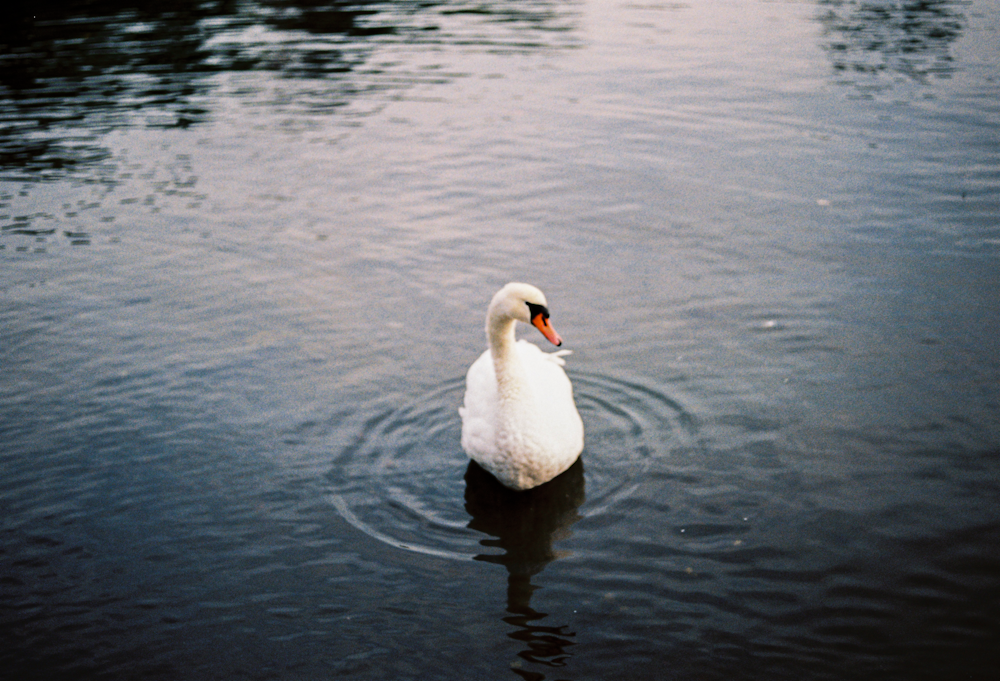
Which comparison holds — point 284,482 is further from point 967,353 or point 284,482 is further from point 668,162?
point 668,162

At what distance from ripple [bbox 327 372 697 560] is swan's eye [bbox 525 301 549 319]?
167 centimetres

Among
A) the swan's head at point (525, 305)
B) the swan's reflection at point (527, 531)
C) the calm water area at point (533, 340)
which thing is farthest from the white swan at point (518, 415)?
the calm water area at point (533, 340)

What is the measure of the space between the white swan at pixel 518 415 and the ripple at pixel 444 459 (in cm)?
46

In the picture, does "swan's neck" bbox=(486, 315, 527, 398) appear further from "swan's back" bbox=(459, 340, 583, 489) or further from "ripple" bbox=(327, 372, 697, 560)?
"ripple" bbox=(327, 372, 697, 560)

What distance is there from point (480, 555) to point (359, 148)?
39.0ft

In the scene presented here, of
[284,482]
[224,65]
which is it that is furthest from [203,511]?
[224,65]

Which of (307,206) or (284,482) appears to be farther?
(307,206)

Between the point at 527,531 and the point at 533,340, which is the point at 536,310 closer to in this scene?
the point at 527,531

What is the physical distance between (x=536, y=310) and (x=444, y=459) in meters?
1.98

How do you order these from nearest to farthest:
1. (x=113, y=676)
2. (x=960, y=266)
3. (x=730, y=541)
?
(x=113, y=676), (x=730, y=541), (x=960, y=266)

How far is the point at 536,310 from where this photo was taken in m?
9.01

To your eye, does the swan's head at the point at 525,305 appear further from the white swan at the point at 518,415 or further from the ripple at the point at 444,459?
the ripple at the point at 444,459

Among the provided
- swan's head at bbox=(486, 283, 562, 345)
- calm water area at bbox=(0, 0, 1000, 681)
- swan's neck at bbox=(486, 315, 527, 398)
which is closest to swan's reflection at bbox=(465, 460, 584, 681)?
calm water area at bbox=(0, 0, 1000, 681)

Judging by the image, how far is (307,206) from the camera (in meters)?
16.3
